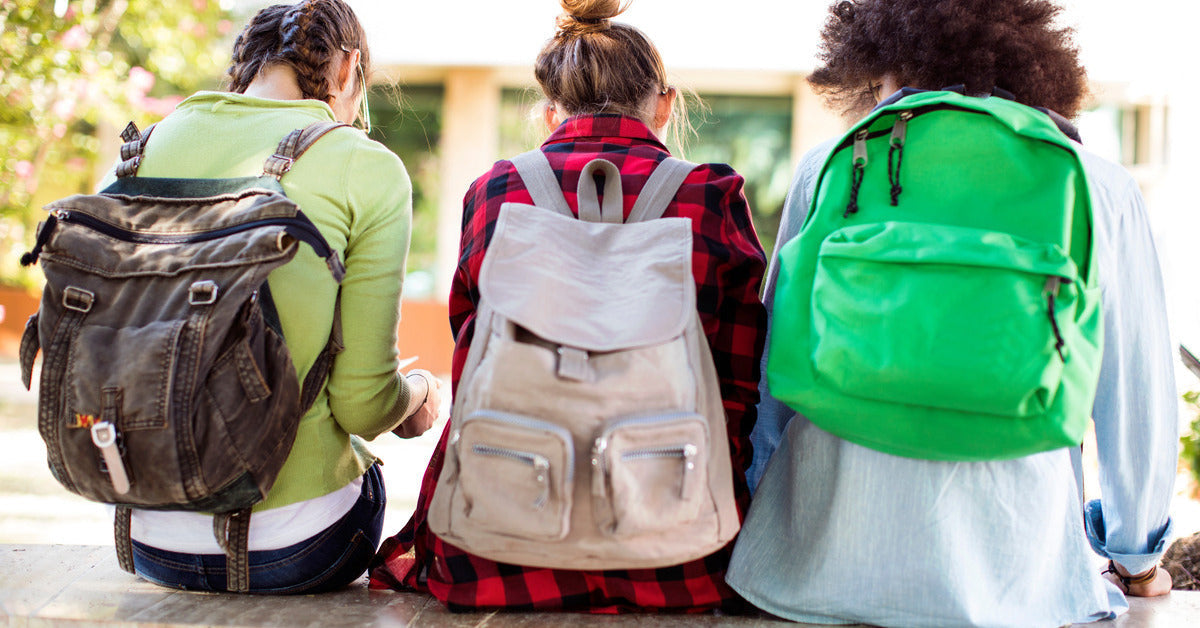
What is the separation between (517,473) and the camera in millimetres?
1620

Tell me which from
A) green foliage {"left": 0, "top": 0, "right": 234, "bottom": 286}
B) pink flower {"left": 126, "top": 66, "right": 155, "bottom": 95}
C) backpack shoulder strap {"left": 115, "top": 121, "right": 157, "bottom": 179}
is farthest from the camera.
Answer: pink flower {"left": 126, "top": 66, "right": 155, "bottom": 95}

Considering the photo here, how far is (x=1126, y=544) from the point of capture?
2.06 metres

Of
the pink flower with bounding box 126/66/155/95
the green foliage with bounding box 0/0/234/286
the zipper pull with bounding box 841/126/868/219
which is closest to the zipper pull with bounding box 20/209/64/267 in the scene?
the zipper pull with bounding box 841/126/868/219

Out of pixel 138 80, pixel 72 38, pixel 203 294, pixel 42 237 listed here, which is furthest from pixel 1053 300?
pixel 138 80

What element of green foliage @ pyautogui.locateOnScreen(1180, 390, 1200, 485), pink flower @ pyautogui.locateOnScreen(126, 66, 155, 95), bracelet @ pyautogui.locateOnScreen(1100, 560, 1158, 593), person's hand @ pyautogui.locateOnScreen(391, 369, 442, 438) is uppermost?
pink flower @ pyautogui.locateOnScreen(126, 66, 155, 95)

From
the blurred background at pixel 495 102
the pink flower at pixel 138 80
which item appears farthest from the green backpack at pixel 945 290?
the pink flower at pixel 138 80

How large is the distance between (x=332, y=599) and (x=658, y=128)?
1324 mm

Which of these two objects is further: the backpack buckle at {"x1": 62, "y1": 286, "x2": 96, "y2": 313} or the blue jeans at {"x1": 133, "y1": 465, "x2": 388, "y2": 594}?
the blue jeans at {"x1": 133, "y1": 465, "x2": 388, "y2": 594}

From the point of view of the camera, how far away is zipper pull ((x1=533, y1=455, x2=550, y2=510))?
5.24ft

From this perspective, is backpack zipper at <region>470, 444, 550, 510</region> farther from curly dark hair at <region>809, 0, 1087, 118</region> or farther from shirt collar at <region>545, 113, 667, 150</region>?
curly dark hair at <region>809, 0, 1087, 118</region>

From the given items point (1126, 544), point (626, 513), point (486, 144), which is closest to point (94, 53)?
point (486, 144)

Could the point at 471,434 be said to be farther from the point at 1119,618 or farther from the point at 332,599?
the point at 1119,618

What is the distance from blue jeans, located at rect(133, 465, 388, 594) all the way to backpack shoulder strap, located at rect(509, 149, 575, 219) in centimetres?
81

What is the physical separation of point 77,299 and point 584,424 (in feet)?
3.19
